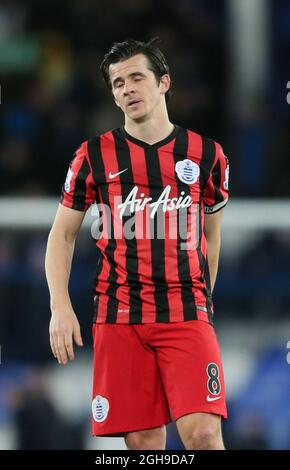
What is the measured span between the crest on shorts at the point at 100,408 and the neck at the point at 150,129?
0.97 meters

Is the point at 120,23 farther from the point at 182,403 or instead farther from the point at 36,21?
the point at 182,403

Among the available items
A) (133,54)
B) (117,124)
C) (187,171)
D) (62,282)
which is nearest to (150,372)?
(62,282)

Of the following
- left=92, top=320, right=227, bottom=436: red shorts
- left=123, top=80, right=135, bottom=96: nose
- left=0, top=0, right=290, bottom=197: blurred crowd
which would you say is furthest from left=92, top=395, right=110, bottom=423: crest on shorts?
left=0, top=0, right=290, bottom=197: blurred crowd

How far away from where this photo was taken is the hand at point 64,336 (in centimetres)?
399

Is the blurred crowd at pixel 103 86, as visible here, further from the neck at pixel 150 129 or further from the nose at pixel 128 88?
the nose at pixel 128 88

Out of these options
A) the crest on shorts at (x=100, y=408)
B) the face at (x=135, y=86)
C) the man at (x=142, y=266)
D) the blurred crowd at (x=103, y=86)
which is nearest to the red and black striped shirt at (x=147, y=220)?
the man at (x=142, y=266)

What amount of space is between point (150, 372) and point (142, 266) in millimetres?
391

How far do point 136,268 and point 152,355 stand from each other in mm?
327

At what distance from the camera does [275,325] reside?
654cm

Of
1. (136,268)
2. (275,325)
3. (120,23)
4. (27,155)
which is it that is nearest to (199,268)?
(136,268)

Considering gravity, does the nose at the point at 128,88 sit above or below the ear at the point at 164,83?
below

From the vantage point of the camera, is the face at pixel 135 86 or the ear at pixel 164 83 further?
the ear at pixel 164 83

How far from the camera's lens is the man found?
159 inches

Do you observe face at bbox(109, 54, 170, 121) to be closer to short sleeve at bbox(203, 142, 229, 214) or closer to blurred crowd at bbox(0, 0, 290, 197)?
short sleeve at bbox(203, 142, 229, 214)
